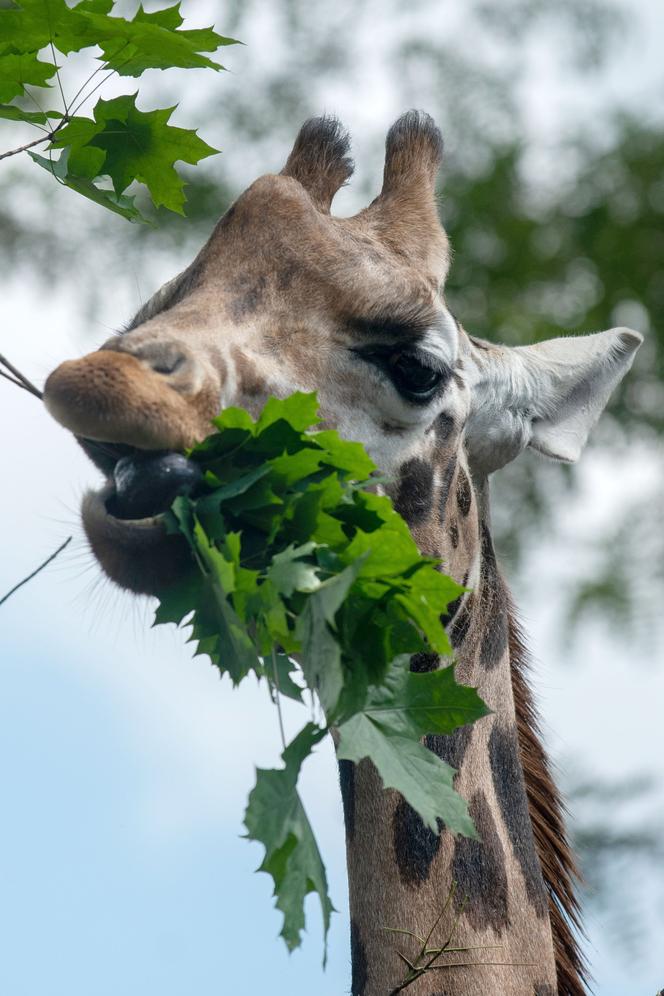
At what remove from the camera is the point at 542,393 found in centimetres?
383

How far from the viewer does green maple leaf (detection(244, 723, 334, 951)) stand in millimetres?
2029

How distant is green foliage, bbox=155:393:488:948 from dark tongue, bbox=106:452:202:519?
1.4 inches

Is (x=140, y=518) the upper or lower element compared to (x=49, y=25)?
lower

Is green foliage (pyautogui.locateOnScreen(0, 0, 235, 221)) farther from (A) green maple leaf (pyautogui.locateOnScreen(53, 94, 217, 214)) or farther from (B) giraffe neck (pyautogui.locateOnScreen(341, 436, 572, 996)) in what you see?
(B) giraffe neck (pyautogui.locateOnScreen(341, 436, 572, 996))

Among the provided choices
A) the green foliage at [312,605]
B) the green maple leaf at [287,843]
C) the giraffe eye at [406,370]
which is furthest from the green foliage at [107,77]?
the green maple leaf at [287,843]

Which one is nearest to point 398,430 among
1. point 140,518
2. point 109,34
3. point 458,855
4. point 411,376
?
point 411,376

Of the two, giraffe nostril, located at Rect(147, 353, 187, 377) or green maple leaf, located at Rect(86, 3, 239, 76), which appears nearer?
giraffe nostril, located at Rect(147, 353, 187, 377)

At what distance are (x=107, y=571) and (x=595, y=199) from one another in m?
12.5

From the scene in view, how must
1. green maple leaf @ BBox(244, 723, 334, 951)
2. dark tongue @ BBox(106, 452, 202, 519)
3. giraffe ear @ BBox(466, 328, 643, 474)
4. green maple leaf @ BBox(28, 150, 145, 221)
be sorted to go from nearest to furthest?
green maple leaf @ BBox(244, 723, 334, 951), dark tongue @ BBox(106, 452, 202, 519), green maple leaf @ BBox(28, 150, 145, 221), giraffe ear @ BBox(466, 328, 643, 474)

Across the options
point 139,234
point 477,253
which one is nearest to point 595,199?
point 477,253

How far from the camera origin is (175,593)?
2.49 metres

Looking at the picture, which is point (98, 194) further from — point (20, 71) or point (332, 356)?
point (332, 356)

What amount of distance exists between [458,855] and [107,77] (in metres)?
1.98

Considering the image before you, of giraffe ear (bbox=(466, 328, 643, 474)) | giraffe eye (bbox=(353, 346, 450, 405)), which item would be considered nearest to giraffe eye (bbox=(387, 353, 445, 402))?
giraffe eye (bbox=(353, 346, 450, 405))
